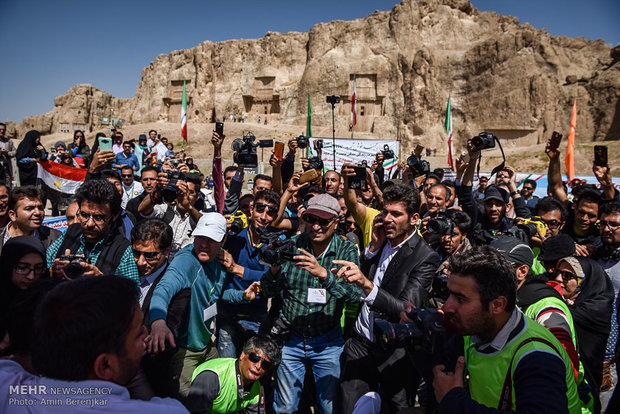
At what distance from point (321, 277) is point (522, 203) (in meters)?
3.68

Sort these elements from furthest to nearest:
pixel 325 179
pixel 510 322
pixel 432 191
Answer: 1. pixel 325 179
2. pixel 432 191
3. pixel 510 322

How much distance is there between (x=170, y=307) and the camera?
2512 millimetres

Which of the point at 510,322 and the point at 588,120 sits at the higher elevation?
the point at 588,120

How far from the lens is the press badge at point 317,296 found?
2.71m

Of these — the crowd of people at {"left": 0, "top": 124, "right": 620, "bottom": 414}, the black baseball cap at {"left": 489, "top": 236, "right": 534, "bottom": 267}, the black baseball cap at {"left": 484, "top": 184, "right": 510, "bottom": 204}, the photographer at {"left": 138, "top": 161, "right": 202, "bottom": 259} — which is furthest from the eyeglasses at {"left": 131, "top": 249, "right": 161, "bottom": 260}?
the black baseball cap at {"left": 484, "top": 184, "right": 510, "bottom": 204}

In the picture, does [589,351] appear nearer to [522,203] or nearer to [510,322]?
[510,322]

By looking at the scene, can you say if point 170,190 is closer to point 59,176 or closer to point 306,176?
point 306,176

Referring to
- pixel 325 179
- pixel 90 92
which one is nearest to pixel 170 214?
pixel 325 179

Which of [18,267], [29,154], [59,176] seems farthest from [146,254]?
[59,176]

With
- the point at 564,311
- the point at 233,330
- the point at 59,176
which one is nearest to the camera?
the point at 564,311

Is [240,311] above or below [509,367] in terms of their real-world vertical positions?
below

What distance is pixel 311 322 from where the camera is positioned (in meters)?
2.78

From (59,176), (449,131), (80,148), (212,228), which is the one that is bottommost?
(212,228)

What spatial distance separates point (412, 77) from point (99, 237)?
47.4m
